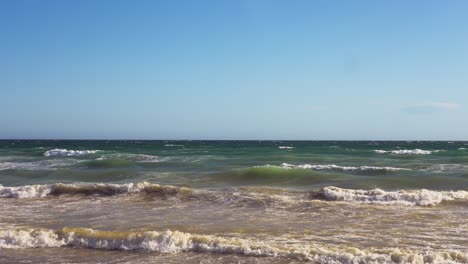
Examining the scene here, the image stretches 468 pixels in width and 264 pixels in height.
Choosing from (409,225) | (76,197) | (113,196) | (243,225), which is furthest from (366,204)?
(76,197)

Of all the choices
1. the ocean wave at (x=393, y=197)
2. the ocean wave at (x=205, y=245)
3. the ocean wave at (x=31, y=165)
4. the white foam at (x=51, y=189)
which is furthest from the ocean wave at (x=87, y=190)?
the ocean wave at (x=31, y=165)

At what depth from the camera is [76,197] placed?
16.5 m

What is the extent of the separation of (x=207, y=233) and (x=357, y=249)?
10.3 feet

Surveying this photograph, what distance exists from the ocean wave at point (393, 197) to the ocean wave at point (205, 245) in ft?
19.6

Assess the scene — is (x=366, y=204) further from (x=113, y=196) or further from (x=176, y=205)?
(x=113, y=196)

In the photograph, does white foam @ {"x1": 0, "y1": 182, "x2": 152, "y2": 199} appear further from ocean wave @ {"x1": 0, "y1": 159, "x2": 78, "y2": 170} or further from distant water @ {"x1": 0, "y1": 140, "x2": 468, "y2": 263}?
ocean wave @ {"x1": 0, "y1": 159, "x2": 78, "y2": 170}

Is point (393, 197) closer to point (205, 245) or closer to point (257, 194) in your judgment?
point (257, 194)

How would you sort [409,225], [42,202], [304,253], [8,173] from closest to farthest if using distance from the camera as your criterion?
1. [304,253]
2. [409,225]
3. [42,202]
4. [8,173]

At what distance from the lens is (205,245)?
29.5 feet

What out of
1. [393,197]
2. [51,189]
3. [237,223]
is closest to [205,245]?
[237,223]

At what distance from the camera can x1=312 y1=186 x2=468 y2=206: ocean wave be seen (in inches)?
565

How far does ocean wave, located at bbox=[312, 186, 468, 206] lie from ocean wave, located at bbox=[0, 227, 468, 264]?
5.97 meters

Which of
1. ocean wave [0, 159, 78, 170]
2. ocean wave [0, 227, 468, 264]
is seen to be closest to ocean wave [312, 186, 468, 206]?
ocean wave [0, 227, 468, 264]

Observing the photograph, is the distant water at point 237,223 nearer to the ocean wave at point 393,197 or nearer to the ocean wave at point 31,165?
the ocean wave at point 393,197
